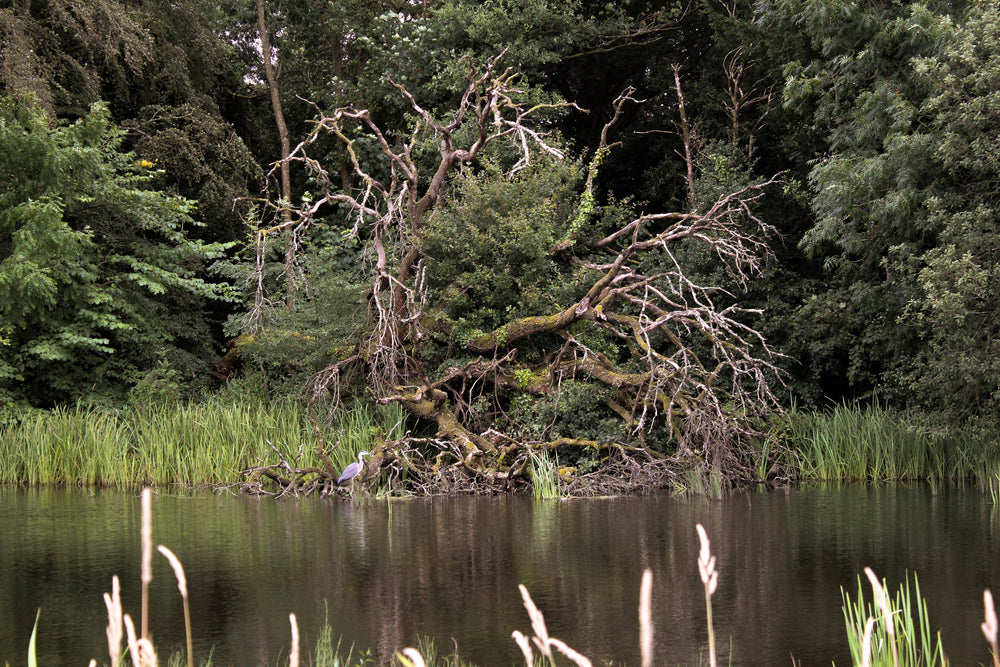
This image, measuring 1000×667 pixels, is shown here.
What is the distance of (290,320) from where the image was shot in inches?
606

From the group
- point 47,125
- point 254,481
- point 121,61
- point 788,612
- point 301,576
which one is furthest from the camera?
point 121,61

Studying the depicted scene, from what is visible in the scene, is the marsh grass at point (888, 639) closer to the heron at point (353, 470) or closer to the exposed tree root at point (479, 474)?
the exposed tree root at point (479, 474)

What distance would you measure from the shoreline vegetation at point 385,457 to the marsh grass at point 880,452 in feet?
0.06

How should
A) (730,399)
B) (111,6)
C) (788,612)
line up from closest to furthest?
(788,612) < (730,399) < (111,6)

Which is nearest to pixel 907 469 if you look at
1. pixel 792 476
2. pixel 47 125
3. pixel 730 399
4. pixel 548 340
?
pixel 792 476

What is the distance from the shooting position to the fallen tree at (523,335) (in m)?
12.2

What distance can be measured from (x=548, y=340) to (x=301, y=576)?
7998 millimetres

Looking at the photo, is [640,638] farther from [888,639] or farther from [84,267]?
[84,267]

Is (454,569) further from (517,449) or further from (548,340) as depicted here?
(548,340)

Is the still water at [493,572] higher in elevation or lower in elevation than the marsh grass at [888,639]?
lower

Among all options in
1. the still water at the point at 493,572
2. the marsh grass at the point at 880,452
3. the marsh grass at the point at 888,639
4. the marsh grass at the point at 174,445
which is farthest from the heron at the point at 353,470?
the marsh grass at the point at 888,639

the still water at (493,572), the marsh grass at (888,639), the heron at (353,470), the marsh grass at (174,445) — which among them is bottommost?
the still water at (493,572)

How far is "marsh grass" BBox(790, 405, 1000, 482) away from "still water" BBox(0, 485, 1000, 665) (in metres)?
2.00

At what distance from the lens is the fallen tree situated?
12.2 meters
